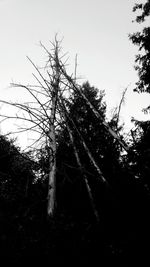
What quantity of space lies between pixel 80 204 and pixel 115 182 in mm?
2771

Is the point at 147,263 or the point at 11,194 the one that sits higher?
the point at 11,194

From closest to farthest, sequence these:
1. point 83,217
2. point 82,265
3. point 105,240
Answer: point 82,265 < point 105,240 < point 83,217

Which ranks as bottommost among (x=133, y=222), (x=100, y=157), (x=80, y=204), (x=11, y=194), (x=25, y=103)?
(x=133, y=222)

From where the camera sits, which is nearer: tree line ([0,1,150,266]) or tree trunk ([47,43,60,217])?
tree line ([0,1,150,266])

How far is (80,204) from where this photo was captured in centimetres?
1164

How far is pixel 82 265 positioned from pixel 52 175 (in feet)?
14.6

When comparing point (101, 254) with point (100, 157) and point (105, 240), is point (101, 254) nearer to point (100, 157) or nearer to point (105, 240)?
point (105, 240)

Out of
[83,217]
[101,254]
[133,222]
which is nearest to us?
[101,254]

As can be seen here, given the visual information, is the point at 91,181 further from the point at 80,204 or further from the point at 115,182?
the point at 115,182

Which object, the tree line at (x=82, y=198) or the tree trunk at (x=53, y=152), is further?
the tree trunk at (x=53, y=152)

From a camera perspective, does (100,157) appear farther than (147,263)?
Yes

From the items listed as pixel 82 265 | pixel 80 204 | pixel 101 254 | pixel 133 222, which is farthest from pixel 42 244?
pixel 80 204

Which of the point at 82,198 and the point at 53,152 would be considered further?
the point at 82,198

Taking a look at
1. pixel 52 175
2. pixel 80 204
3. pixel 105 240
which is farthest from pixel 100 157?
pixel 105 240
